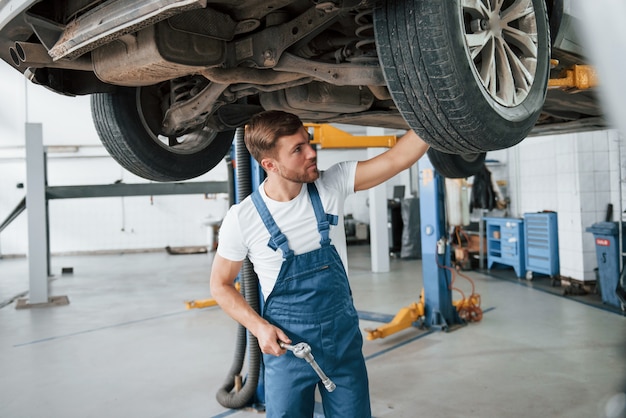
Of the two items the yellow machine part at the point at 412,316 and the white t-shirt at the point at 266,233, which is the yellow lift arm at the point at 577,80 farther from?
the yellow machine part at the point at 412,316

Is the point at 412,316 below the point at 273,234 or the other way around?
below

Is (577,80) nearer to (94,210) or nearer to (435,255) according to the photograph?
(435,255)

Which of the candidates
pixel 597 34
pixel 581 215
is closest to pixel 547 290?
pixel 581 215

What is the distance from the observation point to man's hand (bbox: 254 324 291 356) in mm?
1662

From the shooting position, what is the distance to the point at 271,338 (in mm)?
1665

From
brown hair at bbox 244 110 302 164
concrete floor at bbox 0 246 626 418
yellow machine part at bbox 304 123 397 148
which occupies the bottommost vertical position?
concrete floor at bbox 0 246 626 418

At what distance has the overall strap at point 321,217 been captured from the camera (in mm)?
1846

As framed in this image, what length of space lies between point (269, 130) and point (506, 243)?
6.32 m

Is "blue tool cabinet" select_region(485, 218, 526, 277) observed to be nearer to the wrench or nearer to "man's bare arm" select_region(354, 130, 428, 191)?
"man's bare arm" select_region(354, 130, 428, 191)

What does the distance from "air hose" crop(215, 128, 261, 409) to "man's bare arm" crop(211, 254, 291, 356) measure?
106cm

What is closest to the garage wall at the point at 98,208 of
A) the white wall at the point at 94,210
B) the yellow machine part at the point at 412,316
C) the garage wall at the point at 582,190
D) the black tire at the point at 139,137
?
the white wall at the point at 94,210

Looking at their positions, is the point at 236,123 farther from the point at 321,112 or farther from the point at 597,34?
the point at 597,34

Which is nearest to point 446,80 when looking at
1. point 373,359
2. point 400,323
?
point 373,359

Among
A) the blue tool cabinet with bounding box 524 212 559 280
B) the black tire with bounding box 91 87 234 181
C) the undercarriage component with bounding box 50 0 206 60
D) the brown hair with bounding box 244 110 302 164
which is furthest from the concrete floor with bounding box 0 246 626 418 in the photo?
the undercarriage component with bounding box 50 0 206 60
